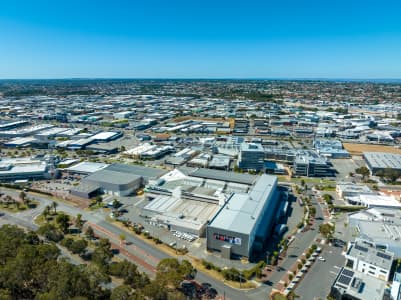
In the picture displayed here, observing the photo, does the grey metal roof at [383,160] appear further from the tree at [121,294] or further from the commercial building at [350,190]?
the tree at [121,294]

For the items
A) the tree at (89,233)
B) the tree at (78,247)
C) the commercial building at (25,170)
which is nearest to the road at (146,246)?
the tree at (89,233)

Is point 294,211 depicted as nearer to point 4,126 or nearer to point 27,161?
point 27,161

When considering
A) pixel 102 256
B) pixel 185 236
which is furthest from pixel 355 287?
pixel 102 256

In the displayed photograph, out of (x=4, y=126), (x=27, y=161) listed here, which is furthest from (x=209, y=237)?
(x=4, y=126)

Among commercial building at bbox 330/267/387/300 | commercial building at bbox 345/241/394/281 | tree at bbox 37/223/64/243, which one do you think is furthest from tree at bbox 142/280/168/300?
commercial building at bbox 345/241/394/281

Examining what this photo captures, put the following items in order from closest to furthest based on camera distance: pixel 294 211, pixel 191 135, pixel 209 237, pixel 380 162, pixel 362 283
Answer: pixel 362 283
pixel 209 237
pixel 294 211
pixel 380 162
pixel 191 135

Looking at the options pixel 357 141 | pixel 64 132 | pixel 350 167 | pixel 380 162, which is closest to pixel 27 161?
pixel 64 132

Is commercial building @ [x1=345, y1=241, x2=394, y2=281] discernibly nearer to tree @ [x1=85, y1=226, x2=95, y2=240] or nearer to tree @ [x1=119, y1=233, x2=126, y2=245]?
tree @ [x1=119, y1=233, x2=126, y2=245]

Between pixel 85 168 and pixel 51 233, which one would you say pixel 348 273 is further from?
pixel 85 168

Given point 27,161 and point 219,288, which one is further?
point 27,161

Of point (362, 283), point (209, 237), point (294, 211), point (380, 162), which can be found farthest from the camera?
point (380, 162)
